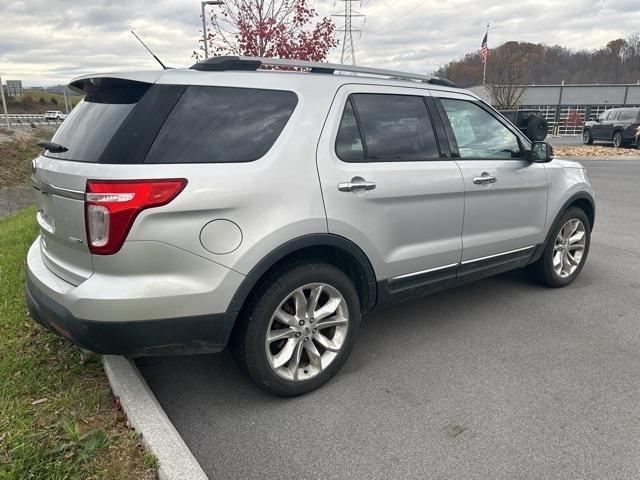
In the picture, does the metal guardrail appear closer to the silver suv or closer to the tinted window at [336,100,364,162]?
the silver suv

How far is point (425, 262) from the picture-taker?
141 inches

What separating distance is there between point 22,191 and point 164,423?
14005mm

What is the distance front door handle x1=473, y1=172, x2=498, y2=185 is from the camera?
3.82m

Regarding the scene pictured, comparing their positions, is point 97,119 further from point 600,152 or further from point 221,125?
point 600,152

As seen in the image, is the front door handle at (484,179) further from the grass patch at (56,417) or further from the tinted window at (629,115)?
the tinted window at (629,115)

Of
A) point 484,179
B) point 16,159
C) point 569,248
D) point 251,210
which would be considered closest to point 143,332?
point 251,210

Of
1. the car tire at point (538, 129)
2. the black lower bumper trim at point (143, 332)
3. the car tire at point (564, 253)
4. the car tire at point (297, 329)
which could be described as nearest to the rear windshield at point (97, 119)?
the black lower bumper trim at point (143, 332)

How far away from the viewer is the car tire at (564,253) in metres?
4.78

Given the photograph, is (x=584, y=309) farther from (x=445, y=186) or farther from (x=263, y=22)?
(x=263, y=22)

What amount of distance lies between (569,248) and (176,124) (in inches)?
156

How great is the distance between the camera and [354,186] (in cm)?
307

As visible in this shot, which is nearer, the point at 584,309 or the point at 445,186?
the point at 445,186

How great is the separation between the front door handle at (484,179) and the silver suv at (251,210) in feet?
0.10

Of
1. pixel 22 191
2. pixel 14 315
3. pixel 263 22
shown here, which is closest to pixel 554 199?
pixel 14 315
